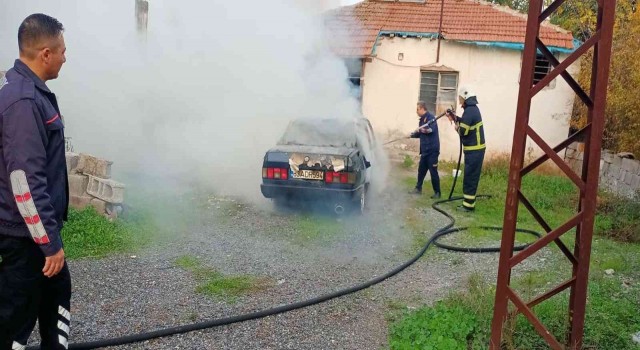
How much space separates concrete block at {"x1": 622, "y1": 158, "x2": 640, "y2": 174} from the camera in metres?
9.38

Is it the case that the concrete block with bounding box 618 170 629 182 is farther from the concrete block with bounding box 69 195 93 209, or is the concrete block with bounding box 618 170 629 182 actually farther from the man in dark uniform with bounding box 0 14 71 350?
the man in dark uniform with bounding box 0 14 71 350

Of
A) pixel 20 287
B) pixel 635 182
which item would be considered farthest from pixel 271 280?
pixel 635 182

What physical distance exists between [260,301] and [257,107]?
618cm

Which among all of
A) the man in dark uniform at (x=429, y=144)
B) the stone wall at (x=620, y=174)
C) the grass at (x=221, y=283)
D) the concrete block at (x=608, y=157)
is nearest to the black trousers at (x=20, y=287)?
the grass at (x=221, y=283)

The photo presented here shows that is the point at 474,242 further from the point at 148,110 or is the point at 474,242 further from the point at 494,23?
the point at 494,23

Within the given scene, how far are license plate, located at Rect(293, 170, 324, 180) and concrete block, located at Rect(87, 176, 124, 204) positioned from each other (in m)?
2.35

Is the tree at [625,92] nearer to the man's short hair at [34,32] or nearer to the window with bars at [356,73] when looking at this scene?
the window with bars at [356,73]

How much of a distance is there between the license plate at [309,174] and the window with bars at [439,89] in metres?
7.96

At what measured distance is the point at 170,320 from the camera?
410 cm

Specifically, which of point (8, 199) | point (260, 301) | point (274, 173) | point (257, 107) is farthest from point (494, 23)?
point (8, 199)

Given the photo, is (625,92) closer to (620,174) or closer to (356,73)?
(620,174)

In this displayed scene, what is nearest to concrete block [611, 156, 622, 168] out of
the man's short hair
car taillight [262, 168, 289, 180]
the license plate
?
the license plate

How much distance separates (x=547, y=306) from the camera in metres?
4.20

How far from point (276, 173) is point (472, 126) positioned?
3435 millimetres
